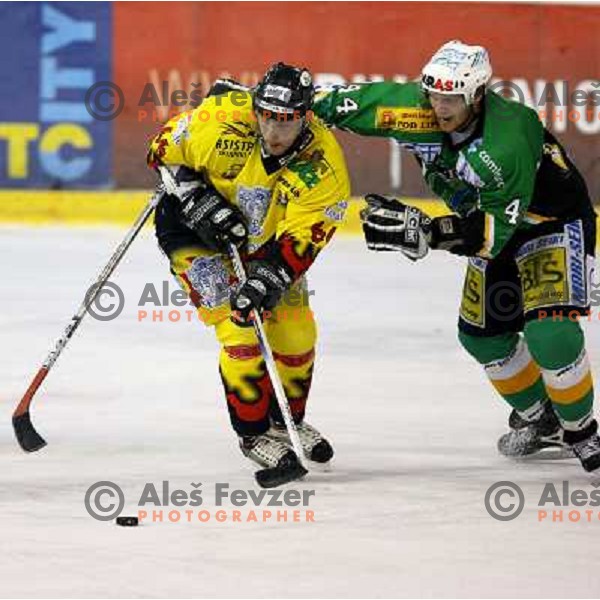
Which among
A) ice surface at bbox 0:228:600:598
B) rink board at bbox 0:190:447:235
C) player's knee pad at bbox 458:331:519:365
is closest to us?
ice surface at bbox 0:228:600:598

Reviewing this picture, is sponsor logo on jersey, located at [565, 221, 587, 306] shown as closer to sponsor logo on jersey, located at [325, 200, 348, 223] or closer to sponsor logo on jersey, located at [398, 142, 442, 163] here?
sponsor logo on jersey, located at [398, 142, 442, 163]

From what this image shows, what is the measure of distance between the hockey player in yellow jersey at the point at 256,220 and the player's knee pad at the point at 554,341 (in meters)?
0.66

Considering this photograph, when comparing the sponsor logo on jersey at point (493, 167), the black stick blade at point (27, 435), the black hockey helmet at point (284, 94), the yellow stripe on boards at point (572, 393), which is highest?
the black hockey helmet at point (284, 94)

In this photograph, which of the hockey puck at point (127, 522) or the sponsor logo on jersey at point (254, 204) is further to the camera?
the sponsor logo on jersey at point (254, 204)

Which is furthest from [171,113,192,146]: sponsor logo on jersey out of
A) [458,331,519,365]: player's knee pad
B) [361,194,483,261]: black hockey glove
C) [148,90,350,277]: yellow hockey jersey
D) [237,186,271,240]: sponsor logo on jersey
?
[458,331,519,365]: player's knee pad

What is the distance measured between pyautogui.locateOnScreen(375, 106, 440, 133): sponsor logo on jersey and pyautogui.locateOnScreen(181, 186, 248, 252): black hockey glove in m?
0.51

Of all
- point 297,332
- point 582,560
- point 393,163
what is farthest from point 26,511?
point 393,163

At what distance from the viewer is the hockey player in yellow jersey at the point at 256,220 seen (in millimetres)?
5625

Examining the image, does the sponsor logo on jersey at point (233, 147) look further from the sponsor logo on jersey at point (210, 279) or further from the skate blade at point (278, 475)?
the skate blade at point (278, 475)

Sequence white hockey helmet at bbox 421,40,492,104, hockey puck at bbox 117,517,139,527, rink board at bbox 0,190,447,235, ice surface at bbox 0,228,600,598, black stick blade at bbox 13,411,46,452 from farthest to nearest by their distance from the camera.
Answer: rink board at bbox 0,190,447,235 < black stick blade at bbox 13,411,46,452 < white hockey helmet at bbox 421,40,492,104 < hockey puck at bbox 117,517,139,527 < ice surface at bbox 0,228,600,598

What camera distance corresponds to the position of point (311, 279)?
30.6ft

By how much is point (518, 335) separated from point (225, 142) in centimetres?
117

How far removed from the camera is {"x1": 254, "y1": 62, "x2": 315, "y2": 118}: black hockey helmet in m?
5.50

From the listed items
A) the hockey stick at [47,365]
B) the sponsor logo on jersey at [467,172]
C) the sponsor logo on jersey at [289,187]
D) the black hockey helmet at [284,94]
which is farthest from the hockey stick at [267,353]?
the sponsor logo on jersey at [467,172]
